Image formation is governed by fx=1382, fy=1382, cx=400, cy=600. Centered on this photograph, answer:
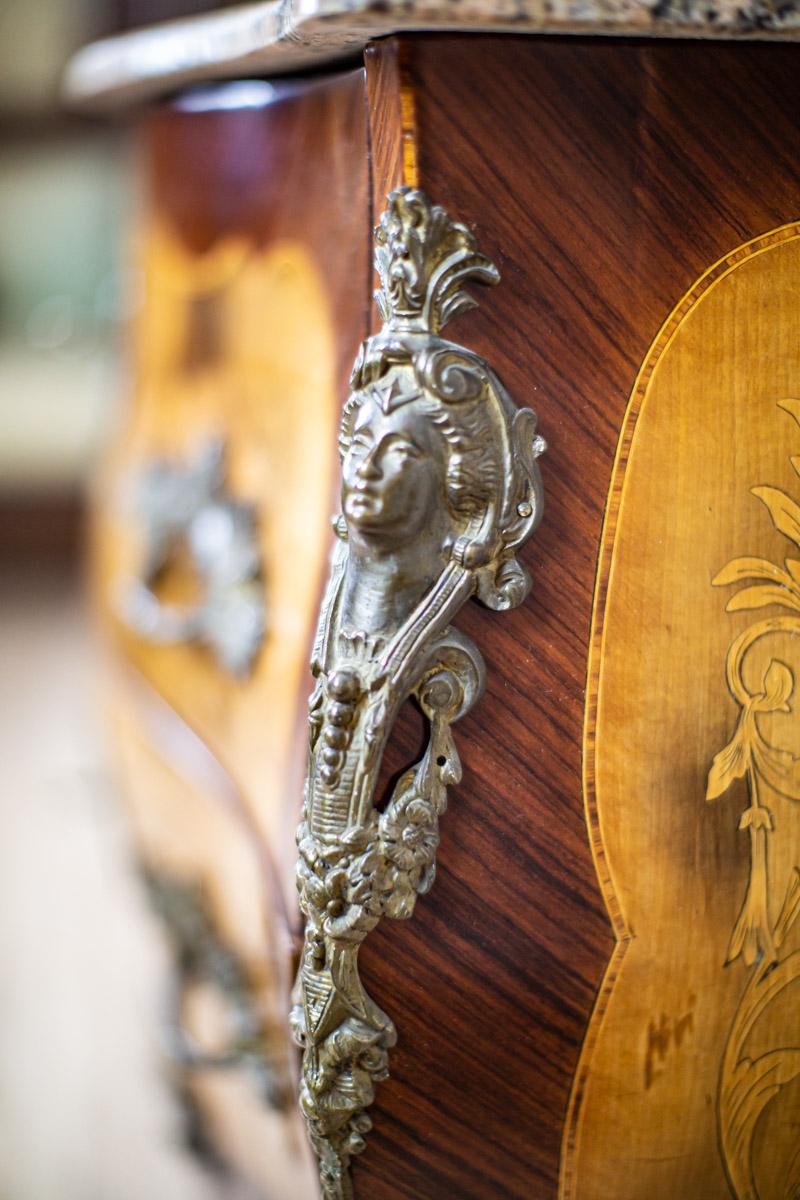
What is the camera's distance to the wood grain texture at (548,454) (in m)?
0.52

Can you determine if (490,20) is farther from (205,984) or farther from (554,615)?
(205,984)

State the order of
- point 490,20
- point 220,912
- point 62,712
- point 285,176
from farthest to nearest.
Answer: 1. point 62,712
2. point 220,912
3. point 285,176
4. point 490,20

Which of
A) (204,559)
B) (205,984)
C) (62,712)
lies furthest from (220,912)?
(62,712)

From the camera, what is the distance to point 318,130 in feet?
2.15

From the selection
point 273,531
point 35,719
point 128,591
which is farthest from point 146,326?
point 35,719

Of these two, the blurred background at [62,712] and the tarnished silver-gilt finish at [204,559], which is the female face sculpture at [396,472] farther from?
the blurred background at [62,712]

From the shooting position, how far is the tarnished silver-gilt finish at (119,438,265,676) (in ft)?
2.63

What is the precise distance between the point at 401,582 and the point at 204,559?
389 mm

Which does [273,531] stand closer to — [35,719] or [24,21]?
[35,719]

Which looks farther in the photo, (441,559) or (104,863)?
(104,863)

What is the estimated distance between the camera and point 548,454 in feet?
1.77

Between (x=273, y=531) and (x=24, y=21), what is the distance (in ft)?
8.09

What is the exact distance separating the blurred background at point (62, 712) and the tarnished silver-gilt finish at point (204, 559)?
0.85 feet

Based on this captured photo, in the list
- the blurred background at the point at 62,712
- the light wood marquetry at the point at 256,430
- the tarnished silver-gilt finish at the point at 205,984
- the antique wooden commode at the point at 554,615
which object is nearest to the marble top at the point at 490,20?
the antique wooden commode at the point at 554,615
